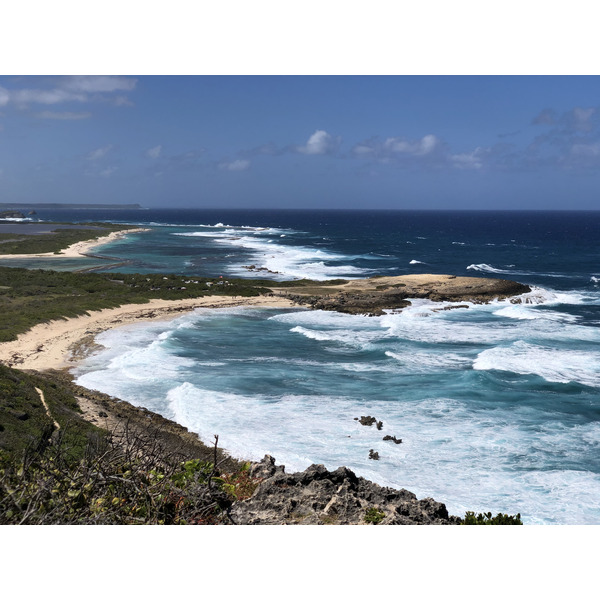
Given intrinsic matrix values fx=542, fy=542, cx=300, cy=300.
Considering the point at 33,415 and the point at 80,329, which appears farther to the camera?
the point at 80,329

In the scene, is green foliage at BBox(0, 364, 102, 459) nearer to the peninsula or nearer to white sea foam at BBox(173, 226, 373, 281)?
the peninsula

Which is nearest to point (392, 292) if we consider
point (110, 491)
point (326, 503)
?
point (326, 503)

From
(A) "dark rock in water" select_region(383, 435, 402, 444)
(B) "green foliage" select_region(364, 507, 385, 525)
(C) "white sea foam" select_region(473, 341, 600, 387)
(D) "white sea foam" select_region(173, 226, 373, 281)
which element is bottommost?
(A) "dark rock in water" select_region(383, 435, 402, 444)

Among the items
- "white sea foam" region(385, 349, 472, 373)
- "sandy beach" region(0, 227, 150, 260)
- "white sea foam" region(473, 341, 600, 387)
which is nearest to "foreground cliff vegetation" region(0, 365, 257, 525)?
"white sea foam" region(385, 349, 472, 373)

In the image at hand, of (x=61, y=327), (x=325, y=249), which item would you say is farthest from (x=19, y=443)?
(x=325, y=249)

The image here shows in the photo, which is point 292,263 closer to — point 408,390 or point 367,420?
point 408,390

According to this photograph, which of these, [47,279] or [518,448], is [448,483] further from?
[47,279]

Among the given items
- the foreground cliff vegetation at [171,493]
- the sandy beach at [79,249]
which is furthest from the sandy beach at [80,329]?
the sandy beach at [79,249]
